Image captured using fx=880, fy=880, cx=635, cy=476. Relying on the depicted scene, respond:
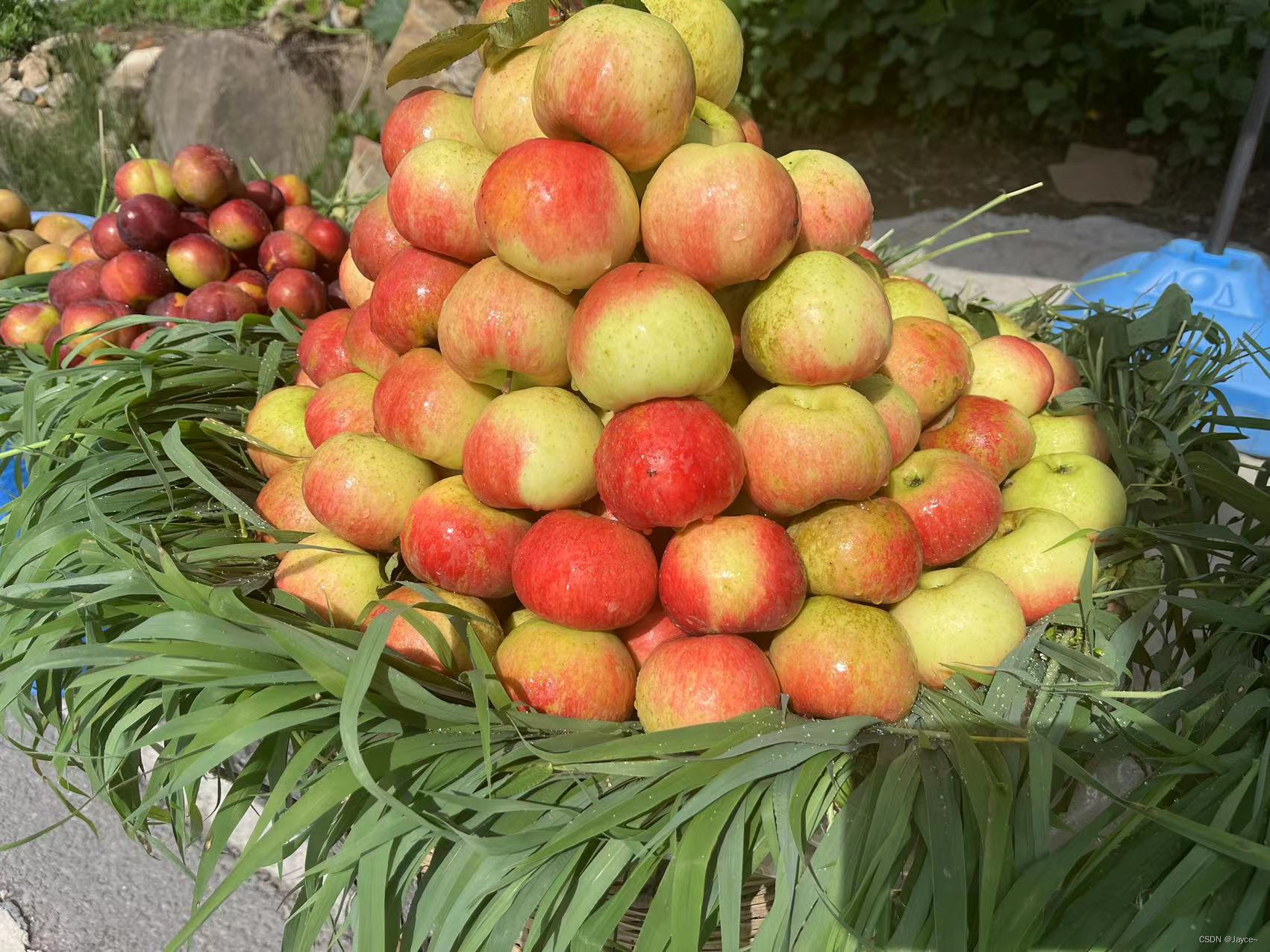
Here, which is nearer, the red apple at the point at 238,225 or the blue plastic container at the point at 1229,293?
the red apple at the point at 238,225

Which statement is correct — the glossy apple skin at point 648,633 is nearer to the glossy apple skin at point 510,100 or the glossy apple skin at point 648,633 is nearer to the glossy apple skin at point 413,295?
the glossy apple skin at point 413,295

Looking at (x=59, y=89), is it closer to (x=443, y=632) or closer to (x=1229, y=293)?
(x=443, y=632)

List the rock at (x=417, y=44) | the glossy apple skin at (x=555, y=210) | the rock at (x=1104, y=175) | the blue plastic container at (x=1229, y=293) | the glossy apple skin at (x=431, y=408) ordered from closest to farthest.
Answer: the glossy apple skin at (x=555, y=210) → the glossy apple skin at (x=431, y=408) → the blue plastic container at (x=1229, y=293) → the rock at (x=417, y=44) → the rock at (x=1104, y=175)

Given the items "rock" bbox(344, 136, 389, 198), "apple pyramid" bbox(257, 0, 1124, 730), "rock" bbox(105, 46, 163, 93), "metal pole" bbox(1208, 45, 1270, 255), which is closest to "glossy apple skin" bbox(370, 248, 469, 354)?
"apple pyramid" bbox(257, 0, 1124, 730)

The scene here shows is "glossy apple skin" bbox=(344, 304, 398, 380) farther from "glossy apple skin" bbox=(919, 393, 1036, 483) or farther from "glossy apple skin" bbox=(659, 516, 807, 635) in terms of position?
"glossy apple skin" bbox=(919, 393, 1036, 483)

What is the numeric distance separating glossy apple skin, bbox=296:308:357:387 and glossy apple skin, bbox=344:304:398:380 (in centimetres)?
6

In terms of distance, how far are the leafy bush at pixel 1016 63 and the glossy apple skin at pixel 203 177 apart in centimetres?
519

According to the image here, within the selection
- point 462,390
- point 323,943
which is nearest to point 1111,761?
point 462,390

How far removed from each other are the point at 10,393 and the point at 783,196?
1.82 metres

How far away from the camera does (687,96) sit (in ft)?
4.45

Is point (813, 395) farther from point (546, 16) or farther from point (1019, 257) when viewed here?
point (1019, 257)

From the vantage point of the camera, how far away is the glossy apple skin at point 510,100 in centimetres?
147

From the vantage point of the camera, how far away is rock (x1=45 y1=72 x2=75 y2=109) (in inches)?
215

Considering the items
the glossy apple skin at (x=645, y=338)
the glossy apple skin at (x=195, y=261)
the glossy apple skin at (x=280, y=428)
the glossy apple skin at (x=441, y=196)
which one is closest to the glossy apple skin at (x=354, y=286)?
the glossy apple skin at (x=280, y=428)
